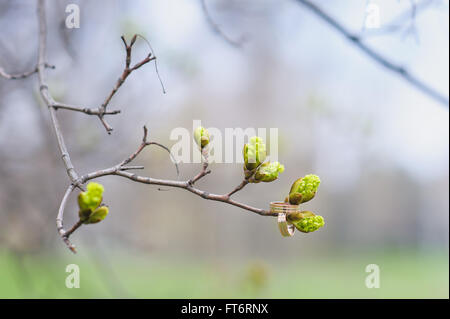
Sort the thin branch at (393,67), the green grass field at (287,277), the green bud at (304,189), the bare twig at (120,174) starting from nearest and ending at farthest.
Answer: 1. the bare twig at (120,174)
2. the green bud at (304,189)
3. the thin branch at (393,67)
4. the green grass field at (287,277)

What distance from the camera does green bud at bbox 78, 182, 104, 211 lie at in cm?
53

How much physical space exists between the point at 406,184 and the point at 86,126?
21.0 ft

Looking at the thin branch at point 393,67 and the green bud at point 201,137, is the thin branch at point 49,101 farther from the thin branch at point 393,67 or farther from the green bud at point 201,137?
the thin branch at point 393,67

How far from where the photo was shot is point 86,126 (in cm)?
186

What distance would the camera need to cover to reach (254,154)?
0.62m

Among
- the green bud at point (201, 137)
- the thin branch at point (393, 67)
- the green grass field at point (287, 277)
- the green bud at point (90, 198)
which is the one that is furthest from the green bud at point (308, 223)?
the green grass field at point (287, 277)

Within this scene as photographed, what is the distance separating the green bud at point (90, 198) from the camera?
53 cm

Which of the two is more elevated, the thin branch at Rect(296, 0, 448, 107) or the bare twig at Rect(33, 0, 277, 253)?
the thin branch at Rect(296, 0, 448, 107)

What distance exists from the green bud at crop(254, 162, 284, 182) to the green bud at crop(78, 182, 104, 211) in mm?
230

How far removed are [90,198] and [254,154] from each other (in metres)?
0.24

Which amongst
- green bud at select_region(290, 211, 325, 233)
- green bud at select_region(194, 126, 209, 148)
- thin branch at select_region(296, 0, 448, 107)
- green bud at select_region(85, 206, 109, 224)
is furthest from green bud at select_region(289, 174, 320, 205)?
thin branch at select_region(296, 0, 448, 107)

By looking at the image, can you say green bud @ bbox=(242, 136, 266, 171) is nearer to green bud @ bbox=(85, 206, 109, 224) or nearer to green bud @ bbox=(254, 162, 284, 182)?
green bud @ bbox=(254, 162, 284, 182)
